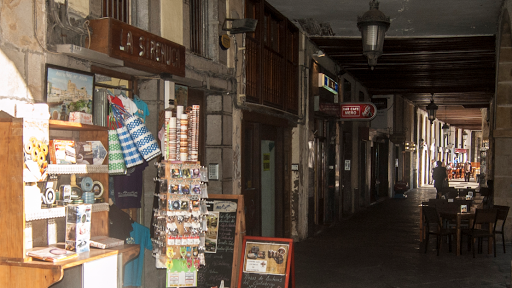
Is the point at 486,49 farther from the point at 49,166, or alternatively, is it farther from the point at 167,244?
the point at 49,166

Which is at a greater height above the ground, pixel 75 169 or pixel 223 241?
pixel 75 169

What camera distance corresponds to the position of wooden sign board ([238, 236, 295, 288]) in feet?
17.3

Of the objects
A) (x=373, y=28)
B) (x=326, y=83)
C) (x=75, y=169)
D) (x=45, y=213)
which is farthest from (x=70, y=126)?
(x=326, y=83)

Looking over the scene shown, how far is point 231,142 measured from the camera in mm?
7199

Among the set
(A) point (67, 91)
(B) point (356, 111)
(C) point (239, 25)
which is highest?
(C) point (239, 25)

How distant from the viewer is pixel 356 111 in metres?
11.9

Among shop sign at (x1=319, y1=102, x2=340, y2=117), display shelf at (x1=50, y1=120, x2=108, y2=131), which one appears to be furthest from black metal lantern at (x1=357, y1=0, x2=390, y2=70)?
shop sign at (x1=319, y1=102, x2=340, y2=117)

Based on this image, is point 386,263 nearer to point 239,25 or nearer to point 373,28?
point 373,28

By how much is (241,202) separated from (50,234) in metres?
2.32

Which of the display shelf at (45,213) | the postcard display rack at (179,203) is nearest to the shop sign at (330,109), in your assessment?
the postcard display rack at (179,203)

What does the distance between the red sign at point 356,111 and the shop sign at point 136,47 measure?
718cm

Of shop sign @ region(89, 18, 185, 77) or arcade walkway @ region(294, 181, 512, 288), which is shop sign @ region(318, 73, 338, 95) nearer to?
arcade walkway @ region(294, 181, 512, 288)

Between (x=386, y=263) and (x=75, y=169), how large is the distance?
584 cm

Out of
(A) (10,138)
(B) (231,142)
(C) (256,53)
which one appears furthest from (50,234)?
(C) (256,53)
